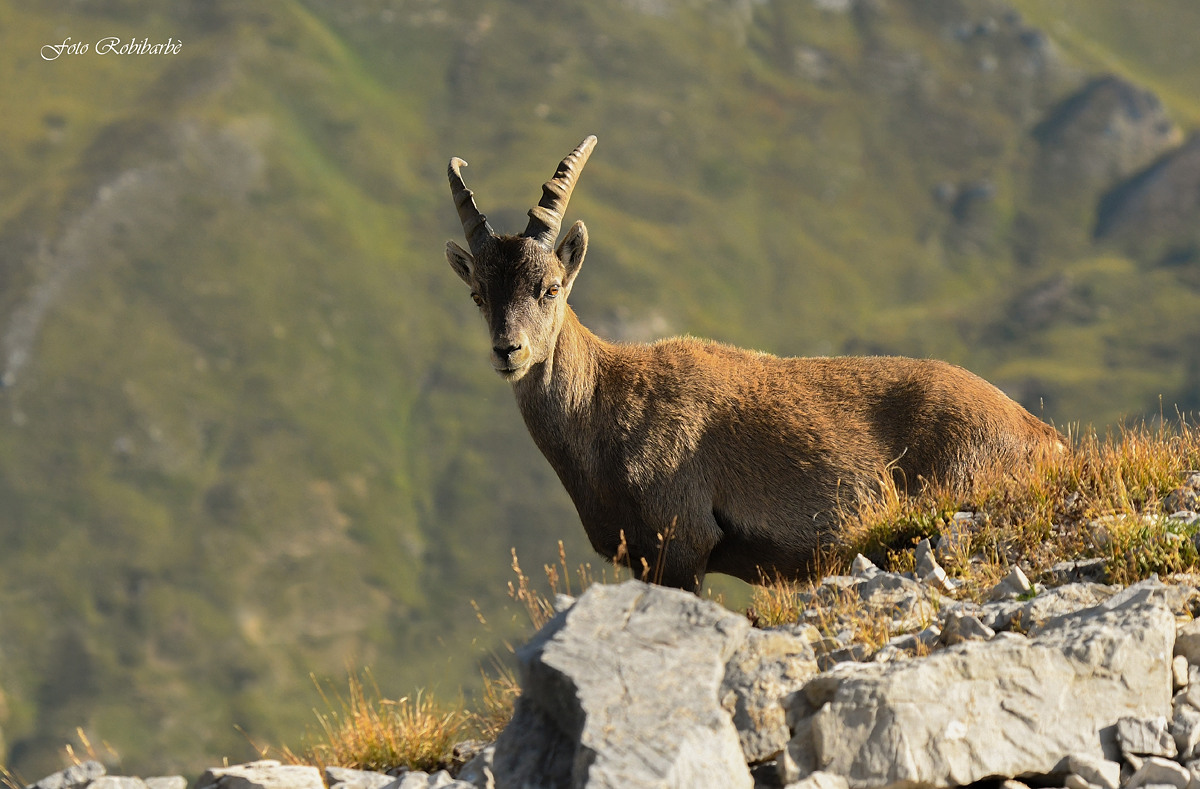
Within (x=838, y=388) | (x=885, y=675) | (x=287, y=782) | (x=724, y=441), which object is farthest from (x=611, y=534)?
(x=885, y=675)

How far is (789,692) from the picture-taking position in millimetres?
8609

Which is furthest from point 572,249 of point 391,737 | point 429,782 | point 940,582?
point 429,782

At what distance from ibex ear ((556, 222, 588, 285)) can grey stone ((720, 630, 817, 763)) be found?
6944mm

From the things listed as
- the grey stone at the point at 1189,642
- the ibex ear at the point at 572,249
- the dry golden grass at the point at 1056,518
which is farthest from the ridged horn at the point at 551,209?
the grey stone at the point at 1189,642

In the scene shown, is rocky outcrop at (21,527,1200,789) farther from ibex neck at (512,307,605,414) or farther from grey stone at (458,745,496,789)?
ibex neck at (512,307,605,414)

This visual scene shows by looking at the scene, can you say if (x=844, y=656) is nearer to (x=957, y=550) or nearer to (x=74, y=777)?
(x=957, y=550)

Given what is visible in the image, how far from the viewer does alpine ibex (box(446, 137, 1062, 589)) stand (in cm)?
1348

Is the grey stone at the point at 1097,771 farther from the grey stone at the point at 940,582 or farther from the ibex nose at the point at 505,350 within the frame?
the ibex nose at the point at 505,350

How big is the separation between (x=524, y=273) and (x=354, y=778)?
20.4 feet

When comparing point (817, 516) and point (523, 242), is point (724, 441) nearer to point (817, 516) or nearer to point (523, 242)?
point (817, 516)

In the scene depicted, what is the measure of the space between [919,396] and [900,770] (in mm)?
6677

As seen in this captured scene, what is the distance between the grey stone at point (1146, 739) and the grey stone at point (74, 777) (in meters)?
7.50

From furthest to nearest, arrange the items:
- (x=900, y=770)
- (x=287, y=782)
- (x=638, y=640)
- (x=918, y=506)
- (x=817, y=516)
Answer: (x=817, y=516) < (x=918, y=506) < (x=287, y=782) < (x=638, y=640) < (x=900, y=770)

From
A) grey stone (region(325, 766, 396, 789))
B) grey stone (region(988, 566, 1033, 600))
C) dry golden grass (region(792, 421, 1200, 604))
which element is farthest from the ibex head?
grey stone (region(988, 566, 1033, 600))
